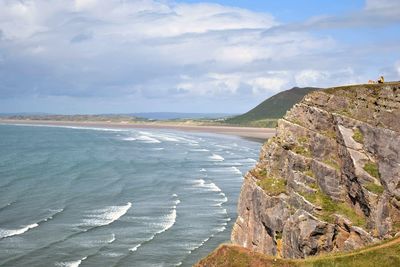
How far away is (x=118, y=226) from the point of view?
68.0 metres

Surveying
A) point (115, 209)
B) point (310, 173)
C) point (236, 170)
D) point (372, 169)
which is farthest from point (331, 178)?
point (236, 170)

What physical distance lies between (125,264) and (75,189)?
40.6m

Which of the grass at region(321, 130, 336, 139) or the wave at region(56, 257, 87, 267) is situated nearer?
the grass at region(321, 130, 336, 139)

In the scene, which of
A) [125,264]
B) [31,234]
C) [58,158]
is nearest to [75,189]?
[31,234]

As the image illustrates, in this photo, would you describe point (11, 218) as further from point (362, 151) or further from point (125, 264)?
point (362, 151)

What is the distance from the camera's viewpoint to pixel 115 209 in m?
77.0

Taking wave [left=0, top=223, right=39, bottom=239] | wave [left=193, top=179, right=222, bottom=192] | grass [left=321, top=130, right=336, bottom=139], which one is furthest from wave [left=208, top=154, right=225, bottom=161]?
grass [left=321, top=130, right=336, bottom=139]

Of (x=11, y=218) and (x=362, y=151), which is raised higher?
(x=362, y=151)

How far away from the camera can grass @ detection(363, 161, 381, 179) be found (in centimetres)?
3575

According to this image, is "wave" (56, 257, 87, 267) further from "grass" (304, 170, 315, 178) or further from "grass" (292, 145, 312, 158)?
"grass" (304, 170, 315, 178)

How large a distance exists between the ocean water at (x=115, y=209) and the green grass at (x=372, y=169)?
2506cm

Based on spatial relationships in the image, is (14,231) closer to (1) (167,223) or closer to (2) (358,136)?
(1) (167,223)

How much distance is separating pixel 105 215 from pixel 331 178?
42752 mm

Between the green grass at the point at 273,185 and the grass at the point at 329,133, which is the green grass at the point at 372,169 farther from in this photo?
the green grass at the point at 273,185
